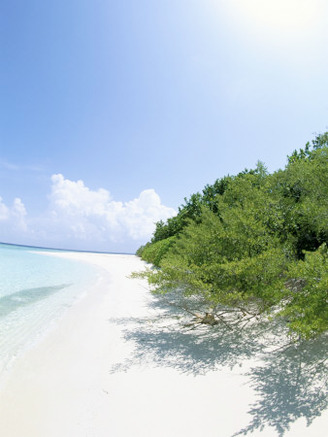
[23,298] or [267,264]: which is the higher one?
[267,264]

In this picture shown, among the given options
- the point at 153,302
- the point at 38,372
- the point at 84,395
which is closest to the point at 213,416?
the point at 84,395

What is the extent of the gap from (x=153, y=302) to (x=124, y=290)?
157 inches

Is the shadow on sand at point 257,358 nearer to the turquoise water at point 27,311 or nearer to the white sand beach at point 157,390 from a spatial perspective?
the white sand beach at point 157,390

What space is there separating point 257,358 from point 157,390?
2.52 meters

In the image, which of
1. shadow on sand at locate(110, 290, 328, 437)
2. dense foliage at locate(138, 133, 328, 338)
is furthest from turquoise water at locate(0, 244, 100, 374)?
dense foliage at locate(138, 133, 328, 338)

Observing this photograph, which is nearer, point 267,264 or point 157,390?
point 157,390

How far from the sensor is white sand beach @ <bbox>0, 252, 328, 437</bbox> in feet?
12.3

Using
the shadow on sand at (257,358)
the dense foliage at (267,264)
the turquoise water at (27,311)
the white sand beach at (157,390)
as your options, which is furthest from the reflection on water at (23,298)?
the dense foliage at (267,264)

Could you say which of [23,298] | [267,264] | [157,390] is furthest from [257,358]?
[23,298]

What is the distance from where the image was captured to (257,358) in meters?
5.81

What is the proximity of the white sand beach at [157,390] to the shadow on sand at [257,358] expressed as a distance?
24mm

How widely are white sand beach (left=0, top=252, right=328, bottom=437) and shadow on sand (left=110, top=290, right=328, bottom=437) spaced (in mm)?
24

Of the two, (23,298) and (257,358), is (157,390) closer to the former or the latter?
(257,358)

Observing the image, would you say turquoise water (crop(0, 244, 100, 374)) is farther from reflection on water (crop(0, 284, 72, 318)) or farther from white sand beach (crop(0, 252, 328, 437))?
white sand beach (crop(0, 252, 328, 437))
